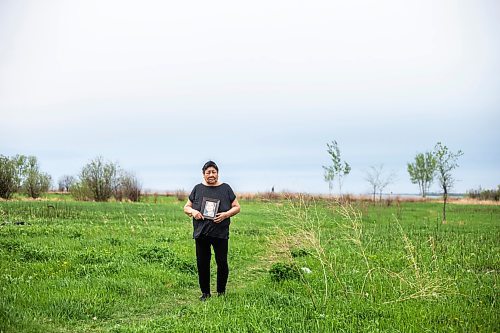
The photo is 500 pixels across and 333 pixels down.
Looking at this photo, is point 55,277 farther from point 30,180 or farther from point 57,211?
point 30,180

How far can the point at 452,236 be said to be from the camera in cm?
1529

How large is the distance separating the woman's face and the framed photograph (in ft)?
1.05

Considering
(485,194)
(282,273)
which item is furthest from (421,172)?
(282,273)

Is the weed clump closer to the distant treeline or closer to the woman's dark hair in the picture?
the woman's dark hair

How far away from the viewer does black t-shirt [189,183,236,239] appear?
7084 mm

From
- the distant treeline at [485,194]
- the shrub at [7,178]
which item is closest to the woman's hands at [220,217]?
the shrub at [7,178]

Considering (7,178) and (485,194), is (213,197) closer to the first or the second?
(7,178)

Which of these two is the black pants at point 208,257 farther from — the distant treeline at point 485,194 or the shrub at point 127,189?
the distant treeline at point 485,194

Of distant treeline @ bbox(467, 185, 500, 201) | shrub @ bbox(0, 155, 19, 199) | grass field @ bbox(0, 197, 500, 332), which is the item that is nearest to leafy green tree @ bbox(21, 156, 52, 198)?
shrub @ bbox(0, 155, 19, 199)

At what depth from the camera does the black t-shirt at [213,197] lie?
7.08 meters

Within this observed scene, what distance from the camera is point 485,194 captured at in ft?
176

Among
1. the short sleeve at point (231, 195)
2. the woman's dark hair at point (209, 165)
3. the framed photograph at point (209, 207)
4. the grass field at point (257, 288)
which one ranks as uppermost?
the woman's dark hair at point (209, 165)

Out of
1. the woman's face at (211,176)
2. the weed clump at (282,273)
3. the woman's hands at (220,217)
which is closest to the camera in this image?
the woman's hands at (220,217)

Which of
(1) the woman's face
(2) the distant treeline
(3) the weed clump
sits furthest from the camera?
(2) the distant treeline
